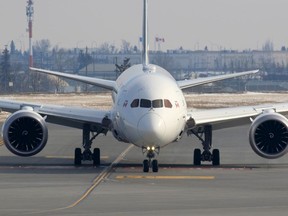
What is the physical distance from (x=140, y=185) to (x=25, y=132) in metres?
6.67

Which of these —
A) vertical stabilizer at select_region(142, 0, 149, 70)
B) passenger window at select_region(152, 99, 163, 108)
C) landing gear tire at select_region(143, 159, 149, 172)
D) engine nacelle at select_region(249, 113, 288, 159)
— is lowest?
landing gear tire at select_region(143, 159, 149, 172)

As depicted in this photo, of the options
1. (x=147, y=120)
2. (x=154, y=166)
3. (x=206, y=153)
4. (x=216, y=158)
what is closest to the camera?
(x=147, y=120)

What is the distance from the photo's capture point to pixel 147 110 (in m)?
33.1

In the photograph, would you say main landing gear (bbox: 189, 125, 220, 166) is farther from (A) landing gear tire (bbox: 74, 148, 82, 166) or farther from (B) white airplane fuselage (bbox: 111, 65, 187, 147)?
(A) landing gear tire (bbox: 74, 148, 82, 166)

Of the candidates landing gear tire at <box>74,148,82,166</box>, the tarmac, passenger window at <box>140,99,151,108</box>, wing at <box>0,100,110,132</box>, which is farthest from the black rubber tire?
passenger window at <box>140,99,151,108</box>

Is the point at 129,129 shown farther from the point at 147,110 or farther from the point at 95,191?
the point at 95,191

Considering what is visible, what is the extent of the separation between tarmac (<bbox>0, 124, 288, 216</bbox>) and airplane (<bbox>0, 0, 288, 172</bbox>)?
705 millimetres

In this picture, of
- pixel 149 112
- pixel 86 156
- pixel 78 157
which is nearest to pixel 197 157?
pixel 86 156

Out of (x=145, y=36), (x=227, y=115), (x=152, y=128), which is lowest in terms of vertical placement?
(x=152, y=128)

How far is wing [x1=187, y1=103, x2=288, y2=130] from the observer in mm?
35969

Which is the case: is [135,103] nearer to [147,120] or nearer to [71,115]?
[147,120]

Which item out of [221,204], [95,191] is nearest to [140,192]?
[95,191]

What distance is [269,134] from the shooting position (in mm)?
35500

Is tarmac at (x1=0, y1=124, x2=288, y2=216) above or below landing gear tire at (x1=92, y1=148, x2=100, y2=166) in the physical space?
below
